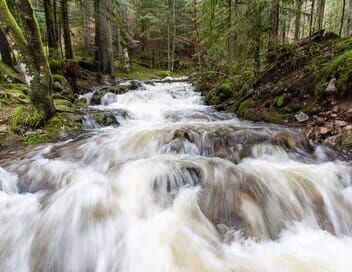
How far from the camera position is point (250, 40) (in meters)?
7.07

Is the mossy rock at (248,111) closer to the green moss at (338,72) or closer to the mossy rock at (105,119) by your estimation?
the green moss at (338,72)

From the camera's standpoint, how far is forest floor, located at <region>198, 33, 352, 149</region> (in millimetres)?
4770

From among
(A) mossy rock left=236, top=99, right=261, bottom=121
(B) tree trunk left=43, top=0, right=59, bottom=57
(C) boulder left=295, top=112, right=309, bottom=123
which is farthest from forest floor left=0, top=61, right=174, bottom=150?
(C) boulder left=295, top=112, right=309, bottom=123

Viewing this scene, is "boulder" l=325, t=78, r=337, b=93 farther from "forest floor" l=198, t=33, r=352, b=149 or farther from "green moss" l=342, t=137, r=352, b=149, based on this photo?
"green moss" l=342, t=137, r=352, b=149

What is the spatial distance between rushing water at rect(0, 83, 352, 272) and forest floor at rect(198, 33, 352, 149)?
601 millimetres

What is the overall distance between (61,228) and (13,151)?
2.41m

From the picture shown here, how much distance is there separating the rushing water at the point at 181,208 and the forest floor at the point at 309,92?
0.60 meters

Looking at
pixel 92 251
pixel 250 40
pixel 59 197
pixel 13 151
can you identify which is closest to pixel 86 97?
pixel 13 151

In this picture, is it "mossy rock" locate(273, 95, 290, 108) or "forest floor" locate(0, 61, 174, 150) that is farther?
"mossy rock" locate(273, 95, 290, 108)

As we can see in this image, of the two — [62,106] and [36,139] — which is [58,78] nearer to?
[62,106]

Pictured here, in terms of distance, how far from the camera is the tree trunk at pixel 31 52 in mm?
4785

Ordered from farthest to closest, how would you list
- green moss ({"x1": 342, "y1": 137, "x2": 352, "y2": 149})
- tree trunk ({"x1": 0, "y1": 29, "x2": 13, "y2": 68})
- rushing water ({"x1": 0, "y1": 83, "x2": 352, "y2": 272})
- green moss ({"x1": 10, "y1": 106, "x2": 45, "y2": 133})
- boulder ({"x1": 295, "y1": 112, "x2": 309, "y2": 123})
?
tree trunk ({"x1": 0, "y1": 29, "x2": 13, "y2": 68})
boulder ({"x1": 295, "y1": 112, "x2": 309, "y2": 123})
green moss ({"x1": 10, "y1": 106, "x2": 45, "y2": 133})
green moss ({"x1": 342, "y1": 137, "x2": 352, "y2": 149})
rushing water ({"x1": 0, "y1": 83, "x2": 352, "y2": 272})

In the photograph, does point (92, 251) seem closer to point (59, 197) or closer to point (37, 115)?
point (59, 197)

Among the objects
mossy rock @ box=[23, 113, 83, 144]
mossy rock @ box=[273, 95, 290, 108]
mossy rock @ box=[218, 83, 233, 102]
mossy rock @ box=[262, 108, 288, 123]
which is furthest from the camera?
mossy rock @ box=[218, 83, 233, 102]
